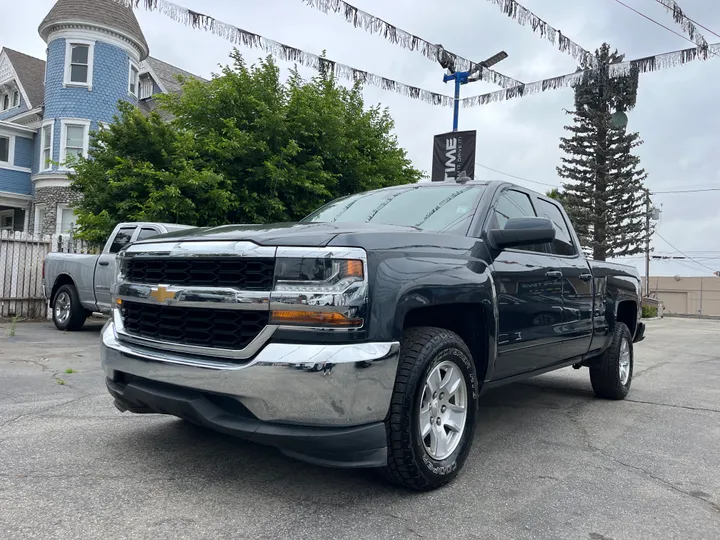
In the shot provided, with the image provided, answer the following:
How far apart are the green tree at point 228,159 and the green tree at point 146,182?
0.06ft

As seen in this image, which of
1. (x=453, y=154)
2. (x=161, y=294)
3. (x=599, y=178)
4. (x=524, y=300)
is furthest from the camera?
(x=599, y=178)

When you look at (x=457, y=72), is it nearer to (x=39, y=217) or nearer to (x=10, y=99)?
(x=39, y=217)

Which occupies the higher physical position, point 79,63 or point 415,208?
point 79,63

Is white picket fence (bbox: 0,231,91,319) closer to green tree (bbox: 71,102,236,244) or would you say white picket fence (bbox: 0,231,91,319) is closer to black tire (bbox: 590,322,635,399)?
green tree (bbox: 71,102,236,244)

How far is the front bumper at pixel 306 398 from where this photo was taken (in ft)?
8.96

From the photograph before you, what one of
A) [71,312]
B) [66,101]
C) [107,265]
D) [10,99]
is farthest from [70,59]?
[107,265]

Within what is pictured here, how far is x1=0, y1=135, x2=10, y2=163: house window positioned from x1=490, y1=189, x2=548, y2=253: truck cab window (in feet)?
77.5

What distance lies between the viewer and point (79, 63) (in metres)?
21.3

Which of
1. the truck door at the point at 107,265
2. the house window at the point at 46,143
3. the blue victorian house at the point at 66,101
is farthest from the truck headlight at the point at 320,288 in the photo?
the house window at the point at 46,143

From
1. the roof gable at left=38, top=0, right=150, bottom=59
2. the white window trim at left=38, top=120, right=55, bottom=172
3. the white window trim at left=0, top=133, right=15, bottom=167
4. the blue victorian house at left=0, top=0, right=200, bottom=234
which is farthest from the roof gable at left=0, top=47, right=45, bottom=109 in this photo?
the roof gable at left=38, top=0, right=150, bottom=59

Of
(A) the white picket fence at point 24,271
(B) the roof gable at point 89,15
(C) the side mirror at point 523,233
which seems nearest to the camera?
(C) the side mirror at point 523,233

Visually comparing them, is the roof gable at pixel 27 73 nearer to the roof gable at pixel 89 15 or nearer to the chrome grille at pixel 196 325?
the roof gable at pixel 89 15

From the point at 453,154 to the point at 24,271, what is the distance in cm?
929

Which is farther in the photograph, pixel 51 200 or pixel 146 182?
pixel 51 200
